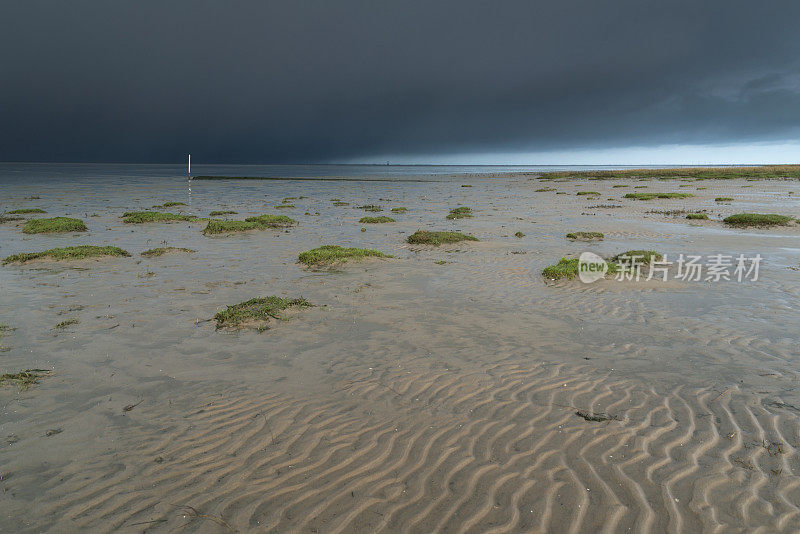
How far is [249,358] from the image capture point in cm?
721

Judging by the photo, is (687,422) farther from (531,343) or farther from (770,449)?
(531,343)

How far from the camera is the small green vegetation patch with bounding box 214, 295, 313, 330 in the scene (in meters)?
8.56

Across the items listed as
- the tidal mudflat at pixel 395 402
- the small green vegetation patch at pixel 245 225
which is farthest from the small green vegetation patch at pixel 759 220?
the small green vegetation patch at pixel 245 225

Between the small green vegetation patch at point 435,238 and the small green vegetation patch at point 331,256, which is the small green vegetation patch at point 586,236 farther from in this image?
the small green vegetation patch at point 331,256

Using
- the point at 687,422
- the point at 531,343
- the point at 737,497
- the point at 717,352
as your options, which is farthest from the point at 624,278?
the point at 737,497

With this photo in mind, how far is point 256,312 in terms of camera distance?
888cm

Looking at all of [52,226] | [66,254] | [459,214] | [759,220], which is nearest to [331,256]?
[66,254]

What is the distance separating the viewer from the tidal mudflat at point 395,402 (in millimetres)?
4129

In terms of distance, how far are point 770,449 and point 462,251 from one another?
11702 mm

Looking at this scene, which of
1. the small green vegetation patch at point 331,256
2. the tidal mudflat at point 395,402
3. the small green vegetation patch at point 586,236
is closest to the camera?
the tidal mudflat at point 395,402

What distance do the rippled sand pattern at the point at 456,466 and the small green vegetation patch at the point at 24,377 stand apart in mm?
2429

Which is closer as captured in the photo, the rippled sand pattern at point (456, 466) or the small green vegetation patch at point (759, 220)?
the rippled sand pattern at point (456, 466)

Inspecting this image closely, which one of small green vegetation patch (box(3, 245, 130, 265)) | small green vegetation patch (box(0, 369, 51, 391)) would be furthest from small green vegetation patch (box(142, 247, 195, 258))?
small green vegetation patch (box(0, 369, 51, 391))

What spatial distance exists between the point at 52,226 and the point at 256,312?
57.5 feet
